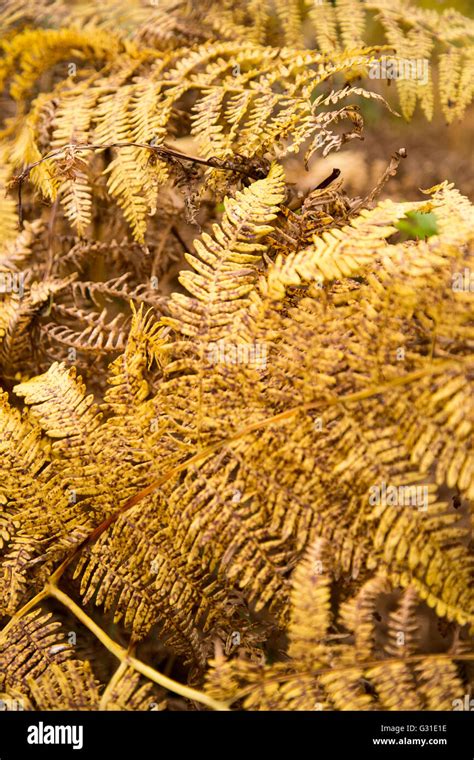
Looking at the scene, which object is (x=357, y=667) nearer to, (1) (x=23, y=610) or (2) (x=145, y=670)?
(2) (x=145, y=670)

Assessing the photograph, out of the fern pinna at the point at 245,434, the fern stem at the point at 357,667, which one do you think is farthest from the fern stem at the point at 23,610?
the fern stem at the point at 357,667

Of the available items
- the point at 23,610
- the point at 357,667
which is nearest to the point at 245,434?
the point at 357,667

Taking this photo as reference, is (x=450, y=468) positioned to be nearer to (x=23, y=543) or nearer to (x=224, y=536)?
(x=224, y=536)

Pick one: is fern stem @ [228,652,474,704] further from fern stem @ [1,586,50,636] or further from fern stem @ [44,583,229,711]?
fern stem @ [1,586,50,636]

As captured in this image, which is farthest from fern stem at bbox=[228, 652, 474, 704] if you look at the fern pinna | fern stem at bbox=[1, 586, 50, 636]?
fern stem at bbox=[1, 586, 50, 636]

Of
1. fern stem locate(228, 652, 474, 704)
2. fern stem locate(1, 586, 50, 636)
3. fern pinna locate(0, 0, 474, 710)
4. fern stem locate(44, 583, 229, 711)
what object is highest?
fern pinna locate(0, 0, 474, 710)

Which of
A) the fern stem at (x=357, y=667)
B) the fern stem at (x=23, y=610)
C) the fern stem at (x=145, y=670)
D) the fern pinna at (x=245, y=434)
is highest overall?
the fern pinna at (x=245, y=434)

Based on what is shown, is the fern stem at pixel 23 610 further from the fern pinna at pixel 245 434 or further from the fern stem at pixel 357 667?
the fern stem at pixel 357 667

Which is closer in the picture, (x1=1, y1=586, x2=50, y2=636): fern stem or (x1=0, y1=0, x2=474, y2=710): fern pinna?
(x1=0, y1=0, x2=474, y2=710): fern pinna
